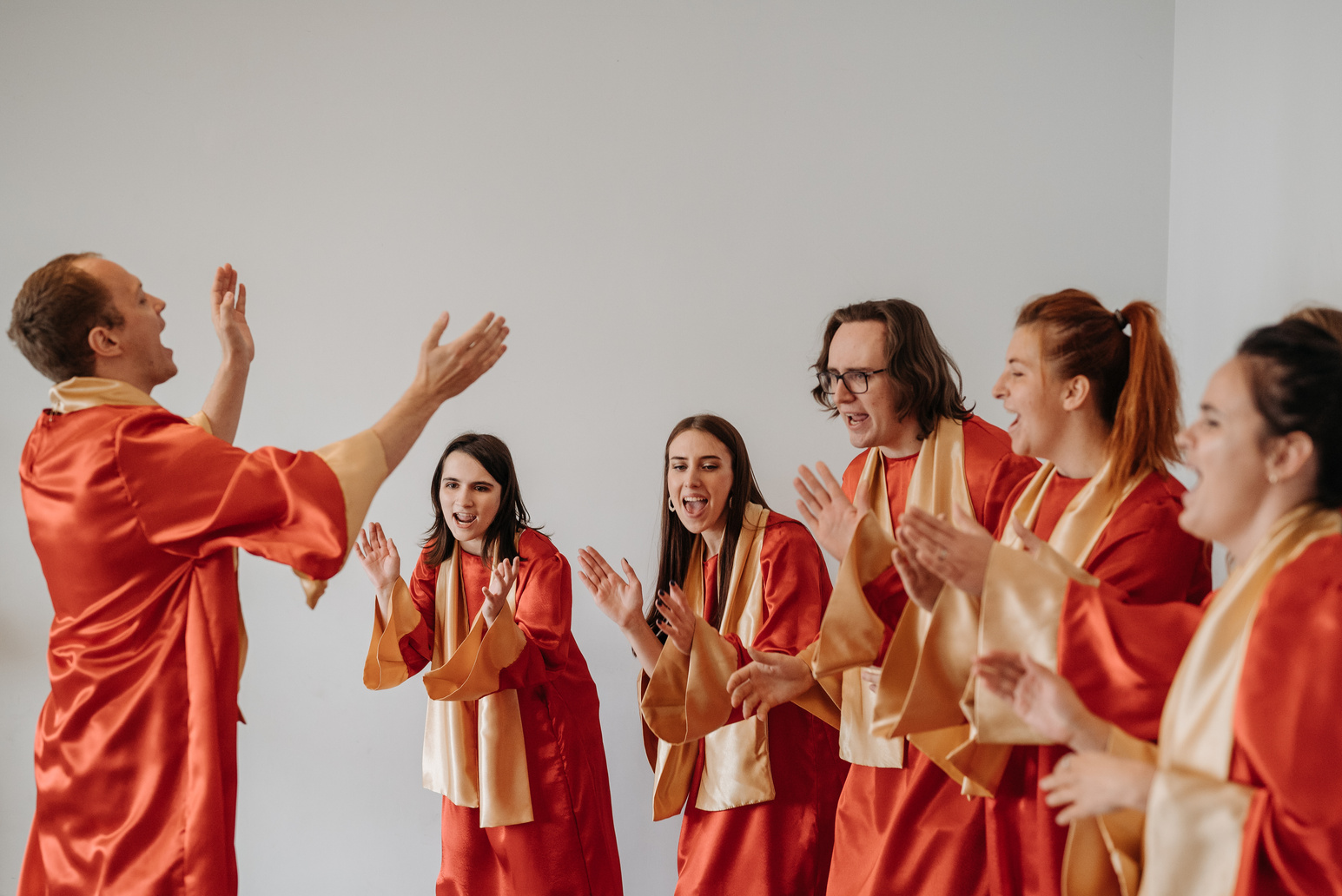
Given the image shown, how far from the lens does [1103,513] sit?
6.05ft

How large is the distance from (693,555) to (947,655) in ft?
4.03

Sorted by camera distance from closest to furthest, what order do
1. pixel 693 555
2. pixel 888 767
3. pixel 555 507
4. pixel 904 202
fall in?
pixel 888 767, pixel 693 555, pixel 904 202, pixel 555 507

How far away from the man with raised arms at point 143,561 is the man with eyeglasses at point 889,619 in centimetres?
93

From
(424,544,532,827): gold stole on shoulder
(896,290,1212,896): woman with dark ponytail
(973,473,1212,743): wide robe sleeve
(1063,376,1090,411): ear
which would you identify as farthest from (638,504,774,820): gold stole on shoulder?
(1063,376,1090,411): ear

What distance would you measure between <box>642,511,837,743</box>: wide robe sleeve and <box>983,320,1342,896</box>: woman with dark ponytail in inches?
44.2

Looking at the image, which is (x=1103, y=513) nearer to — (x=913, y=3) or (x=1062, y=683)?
(x=1062, y=683)

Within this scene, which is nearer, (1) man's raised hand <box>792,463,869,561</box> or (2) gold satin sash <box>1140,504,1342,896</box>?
(2) gold satin sash <box>1140,504,1342,896</box>

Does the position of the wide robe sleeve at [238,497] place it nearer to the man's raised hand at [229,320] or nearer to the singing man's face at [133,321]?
the singing man's face at [133,321]

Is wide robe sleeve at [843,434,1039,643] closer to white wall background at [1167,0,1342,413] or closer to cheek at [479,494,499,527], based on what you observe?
white wall background at [1167,0,1342,413]

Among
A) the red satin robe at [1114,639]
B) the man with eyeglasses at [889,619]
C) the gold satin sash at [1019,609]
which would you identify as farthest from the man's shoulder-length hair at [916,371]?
the gold satin sash at [1019,609]

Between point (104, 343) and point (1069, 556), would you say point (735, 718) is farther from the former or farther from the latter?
point (104, 343)

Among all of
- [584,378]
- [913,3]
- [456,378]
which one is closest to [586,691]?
[584,378]

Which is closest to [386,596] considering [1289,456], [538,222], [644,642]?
[644,642]

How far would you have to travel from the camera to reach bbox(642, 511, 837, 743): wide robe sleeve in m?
2.54
